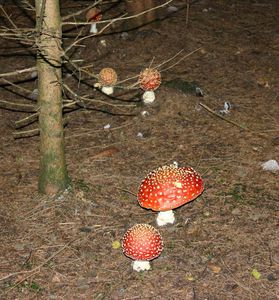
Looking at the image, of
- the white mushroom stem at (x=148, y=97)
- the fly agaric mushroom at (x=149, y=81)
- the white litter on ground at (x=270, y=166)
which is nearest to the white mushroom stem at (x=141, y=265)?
the white litter on ground at (x=270, y=166)

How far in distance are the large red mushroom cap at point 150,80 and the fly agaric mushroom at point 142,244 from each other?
8.44ft

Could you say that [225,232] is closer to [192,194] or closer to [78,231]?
[192,194]

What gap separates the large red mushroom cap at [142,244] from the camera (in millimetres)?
4289

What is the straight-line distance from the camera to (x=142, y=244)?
14.1 feet

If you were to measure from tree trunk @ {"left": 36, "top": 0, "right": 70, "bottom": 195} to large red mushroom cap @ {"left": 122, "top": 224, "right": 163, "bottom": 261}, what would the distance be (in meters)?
1.16

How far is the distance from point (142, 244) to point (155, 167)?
152 centimetres

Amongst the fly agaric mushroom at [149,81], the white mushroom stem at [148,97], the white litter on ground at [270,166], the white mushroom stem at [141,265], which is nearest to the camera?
the white mushroom stem at [141,265]

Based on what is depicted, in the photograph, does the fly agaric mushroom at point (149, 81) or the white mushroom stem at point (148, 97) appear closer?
the fly agaric mushroom at point (149, 81)

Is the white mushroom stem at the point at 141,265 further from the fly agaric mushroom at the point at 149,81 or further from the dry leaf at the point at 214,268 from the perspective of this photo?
the fly agaric mushroom at the point at 149,81

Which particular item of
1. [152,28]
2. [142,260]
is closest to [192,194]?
[142,260]

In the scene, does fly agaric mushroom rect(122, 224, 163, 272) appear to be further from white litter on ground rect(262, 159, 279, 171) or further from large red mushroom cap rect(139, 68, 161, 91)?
Answer: large red mushroom cap rect(139, 68, 161, 91)

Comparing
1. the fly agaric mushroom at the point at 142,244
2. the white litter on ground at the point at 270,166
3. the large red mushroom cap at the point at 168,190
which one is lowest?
the white litter on ground at the point at 270,166

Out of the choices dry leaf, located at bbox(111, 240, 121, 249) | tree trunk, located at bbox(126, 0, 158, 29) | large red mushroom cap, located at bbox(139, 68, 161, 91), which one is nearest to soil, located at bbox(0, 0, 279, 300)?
dry leaf, located at bbox(111, 240, 121, 249)

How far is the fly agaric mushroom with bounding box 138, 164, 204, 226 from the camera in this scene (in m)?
4.63
